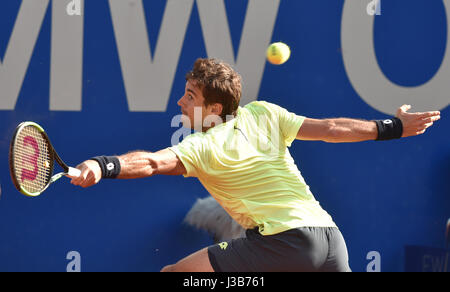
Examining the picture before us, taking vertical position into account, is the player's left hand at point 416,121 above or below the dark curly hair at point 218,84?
below

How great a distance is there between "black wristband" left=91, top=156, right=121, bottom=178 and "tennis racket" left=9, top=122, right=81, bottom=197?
0.32 feet

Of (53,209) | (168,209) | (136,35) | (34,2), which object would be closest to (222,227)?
(168,209)

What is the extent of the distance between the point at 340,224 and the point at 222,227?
748mm

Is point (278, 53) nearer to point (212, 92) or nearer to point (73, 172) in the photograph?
point (212, 92)

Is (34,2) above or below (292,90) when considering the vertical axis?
above

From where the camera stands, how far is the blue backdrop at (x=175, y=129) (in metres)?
4.01

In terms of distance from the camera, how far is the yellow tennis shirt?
2.89 meters

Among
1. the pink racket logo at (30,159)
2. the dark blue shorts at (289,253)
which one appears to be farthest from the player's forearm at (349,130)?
the pink racket logo at (30,159)

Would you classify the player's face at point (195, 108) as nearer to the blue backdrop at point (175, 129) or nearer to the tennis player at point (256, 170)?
the tennis player at point (256, 170)

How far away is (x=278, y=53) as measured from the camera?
3.97 m

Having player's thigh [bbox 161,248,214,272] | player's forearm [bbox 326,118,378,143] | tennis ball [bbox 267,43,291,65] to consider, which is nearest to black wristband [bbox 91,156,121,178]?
player's thigh [bbox 161,248,214,272]

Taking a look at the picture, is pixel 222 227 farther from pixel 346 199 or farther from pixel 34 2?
pixel 34 2

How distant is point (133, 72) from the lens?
405 cm

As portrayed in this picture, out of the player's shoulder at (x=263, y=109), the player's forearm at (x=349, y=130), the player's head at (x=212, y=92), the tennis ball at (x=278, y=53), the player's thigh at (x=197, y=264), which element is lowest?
the player's thigh at (x=197, y=264)
